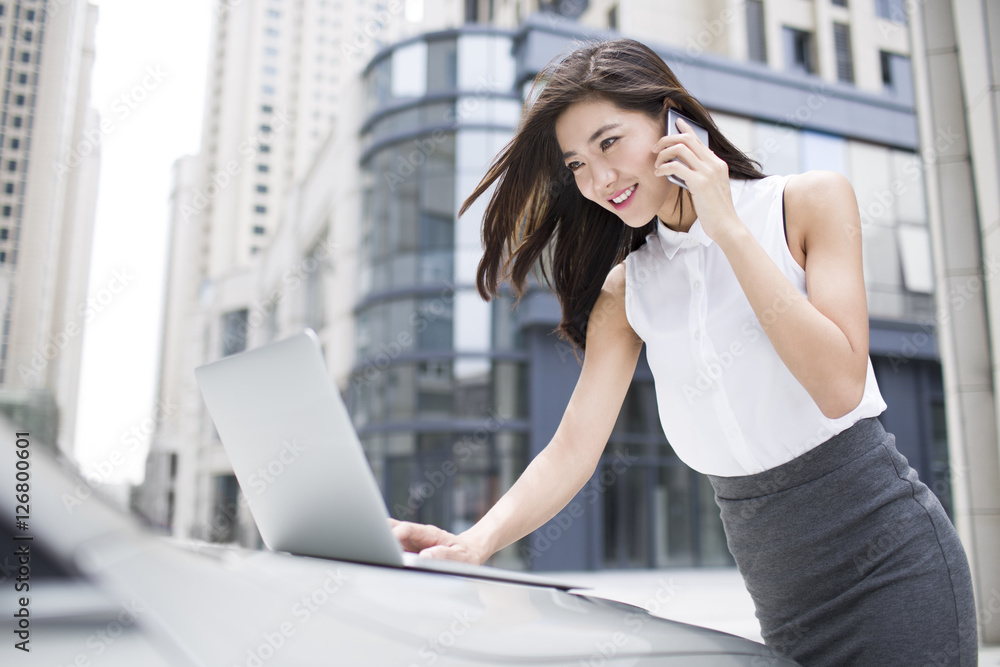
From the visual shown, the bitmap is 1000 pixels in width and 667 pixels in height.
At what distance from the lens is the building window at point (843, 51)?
647 inches

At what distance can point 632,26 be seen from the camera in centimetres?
1594

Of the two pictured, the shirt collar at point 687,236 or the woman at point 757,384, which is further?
the shirt collar at point 687,236

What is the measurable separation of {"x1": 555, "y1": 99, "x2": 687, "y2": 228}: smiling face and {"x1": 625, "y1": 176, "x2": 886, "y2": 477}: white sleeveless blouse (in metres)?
0.08

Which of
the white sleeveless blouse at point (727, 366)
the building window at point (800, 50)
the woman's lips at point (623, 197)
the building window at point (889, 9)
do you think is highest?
the building window at point (889, 9)

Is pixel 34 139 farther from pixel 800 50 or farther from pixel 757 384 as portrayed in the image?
pixel 757 384

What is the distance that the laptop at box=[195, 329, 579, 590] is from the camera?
737 mm

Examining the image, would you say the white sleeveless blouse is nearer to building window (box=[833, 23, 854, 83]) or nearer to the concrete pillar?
the concrete pillar

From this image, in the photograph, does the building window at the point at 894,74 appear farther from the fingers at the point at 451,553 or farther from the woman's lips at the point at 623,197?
the fingers at the point at 451,553

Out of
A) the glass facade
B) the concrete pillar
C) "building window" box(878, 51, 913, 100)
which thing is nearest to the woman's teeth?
the concrete pillar

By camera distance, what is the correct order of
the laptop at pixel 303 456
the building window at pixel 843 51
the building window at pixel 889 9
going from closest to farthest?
the laptop at pixel 303 456, the building window at pixel 843 51, the building window at pixel 889 9

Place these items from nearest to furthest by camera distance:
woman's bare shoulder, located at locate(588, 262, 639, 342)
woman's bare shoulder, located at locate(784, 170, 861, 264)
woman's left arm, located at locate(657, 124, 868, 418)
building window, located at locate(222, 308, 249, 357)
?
woman's left arm, located at locate(657, 124, 868, 418)
woman's bare shoulder, located at locate(784, 170, 861, 264)
woman's bare shoulder, located at locate(588, 262, 639, 342)
building window, located at locate(222, 308, 249, 357)

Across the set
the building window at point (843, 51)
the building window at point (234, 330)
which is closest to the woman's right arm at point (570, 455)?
the building window at point (843, 51)

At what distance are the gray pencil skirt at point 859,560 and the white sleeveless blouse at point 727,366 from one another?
0.04 m

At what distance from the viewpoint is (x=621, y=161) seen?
1182 mm
